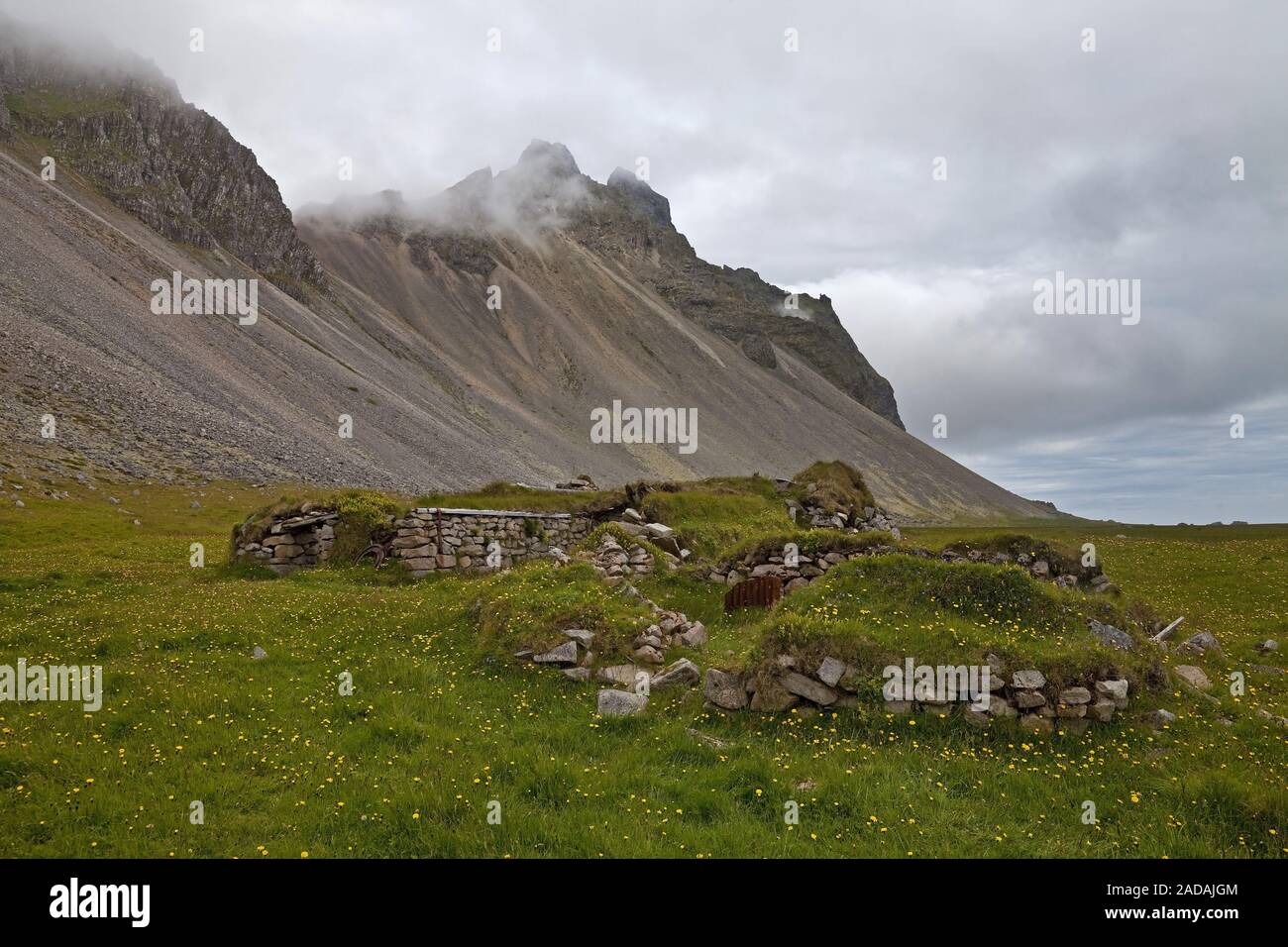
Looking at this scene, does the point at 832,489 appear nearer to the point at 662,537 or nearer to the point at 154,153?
the point at 662,537

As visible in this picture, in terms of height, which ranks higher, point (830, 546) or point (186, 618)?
point (830, 546)

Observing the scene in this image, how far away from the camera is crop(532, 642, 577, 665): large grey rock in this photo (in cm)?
1467

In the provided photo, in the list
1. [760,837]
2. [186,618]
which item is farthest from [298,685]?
[760,837]

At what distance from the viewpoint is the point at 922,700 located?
1153 centimetres

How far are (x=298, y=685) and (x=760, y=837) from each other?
984 cm

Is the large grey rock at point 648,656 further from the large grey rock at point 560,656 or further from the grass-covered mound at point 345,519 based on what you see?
the grass-covered mound at point 345,519

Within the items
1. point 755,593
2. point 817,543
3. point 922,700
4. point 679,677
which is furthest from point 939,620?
point 817,543

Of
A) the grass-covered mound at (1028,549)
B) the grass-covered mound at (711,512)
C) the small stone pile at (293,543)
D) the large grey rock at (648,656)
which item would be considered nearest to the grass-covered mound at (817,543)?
the grass-covered mound at (1028,549)

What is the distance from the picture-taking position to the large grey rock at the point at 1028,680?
11.3 meters

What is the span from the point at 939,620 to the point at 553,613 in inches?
323

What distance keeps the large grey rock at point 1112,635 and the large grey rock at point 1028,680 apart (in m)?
2.28

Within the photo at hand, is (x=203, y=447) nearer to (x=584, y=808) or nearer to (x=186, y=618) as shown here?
(x=186, y=618)
